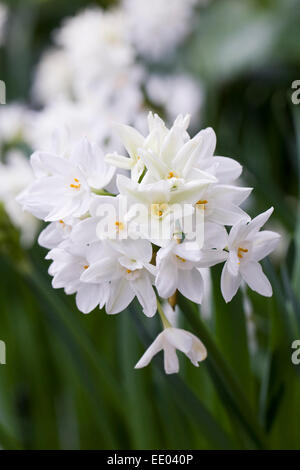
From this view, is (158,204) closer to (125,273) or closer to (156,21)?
(125,273)

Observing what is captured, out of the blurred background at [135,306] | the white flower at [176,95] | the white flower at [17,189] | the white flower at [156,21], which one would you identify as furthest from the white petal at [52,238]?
the white flower at [156,21]

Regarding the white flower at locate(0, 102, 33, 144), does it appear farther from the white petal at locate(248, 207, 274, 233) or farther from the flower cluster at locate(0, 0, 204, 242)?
the white petal at locate(248, 207, 274, 233)

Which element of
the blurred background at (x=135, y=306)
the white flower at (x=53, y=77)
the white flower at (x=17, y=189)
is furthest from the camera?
the white flower at (x=53, y=77)

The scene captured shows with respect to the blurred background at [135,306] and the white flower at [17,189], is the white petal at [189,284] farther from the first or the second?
the white flower at [17,189]

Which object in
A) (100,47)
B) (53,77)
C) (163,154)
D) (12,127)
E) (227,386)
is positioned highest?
(53,77)

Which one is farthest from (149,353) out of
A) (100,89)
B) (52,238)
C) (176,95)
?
(176,95)

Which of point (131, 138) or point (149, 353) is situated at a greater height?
point (131, 138)

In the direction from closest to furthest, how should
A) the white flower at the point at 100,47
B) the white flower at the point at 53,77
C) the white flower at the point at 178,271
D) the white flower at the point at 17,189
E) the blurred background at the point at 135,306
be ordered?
the white flower at the point at 178,271, the blurred background at the point at 135,306, the white flower at the point at 17,189, the white flower at the point at 100,47, the white flower at the point at 53,77
